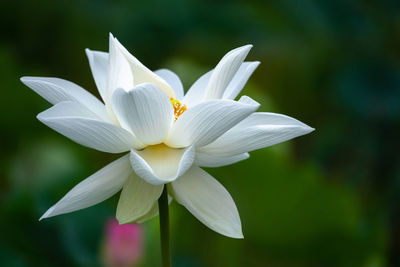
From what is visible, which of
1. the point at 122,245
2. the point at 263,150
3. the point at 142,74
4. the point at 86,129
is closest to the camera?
the point at 86,129

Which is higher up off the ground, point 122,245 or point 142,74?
point 142,74

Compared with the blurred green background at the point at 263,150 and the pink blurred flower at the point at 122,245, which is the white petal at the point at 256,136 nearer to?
the pink blurred flower at the point at 122,245

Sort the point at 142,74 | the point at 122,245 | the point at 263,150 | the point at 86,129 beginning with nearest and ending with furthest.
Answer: the point at 86,129
the point at 142,74
the point at 122,245
the point at 263,150

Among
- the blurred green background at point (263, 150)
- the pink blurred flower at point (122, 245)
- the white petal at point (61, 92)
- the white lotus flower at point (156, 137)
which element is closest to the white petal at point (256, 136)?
the white lotus flower at point (156, 137)

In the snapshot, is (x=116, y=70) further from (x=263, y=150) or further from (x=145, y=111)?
(x=263, y=150)

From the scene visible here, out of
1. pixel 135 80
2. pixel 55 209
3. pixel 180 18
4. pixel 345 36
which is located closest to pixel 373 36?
pixel 345 36

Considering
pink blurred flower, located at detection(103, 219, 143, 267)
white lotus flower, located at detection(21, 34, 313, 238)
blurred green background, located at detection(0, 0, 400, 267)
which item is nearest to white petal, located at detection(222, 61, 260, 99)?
white lotus flower, located at detection(21, 34, 313, 238)

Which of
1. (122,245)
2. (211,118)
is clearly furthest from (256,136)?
(122,245)

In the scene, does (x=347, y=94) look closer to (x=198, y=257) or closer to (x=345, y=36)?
(x=345, y=36)
